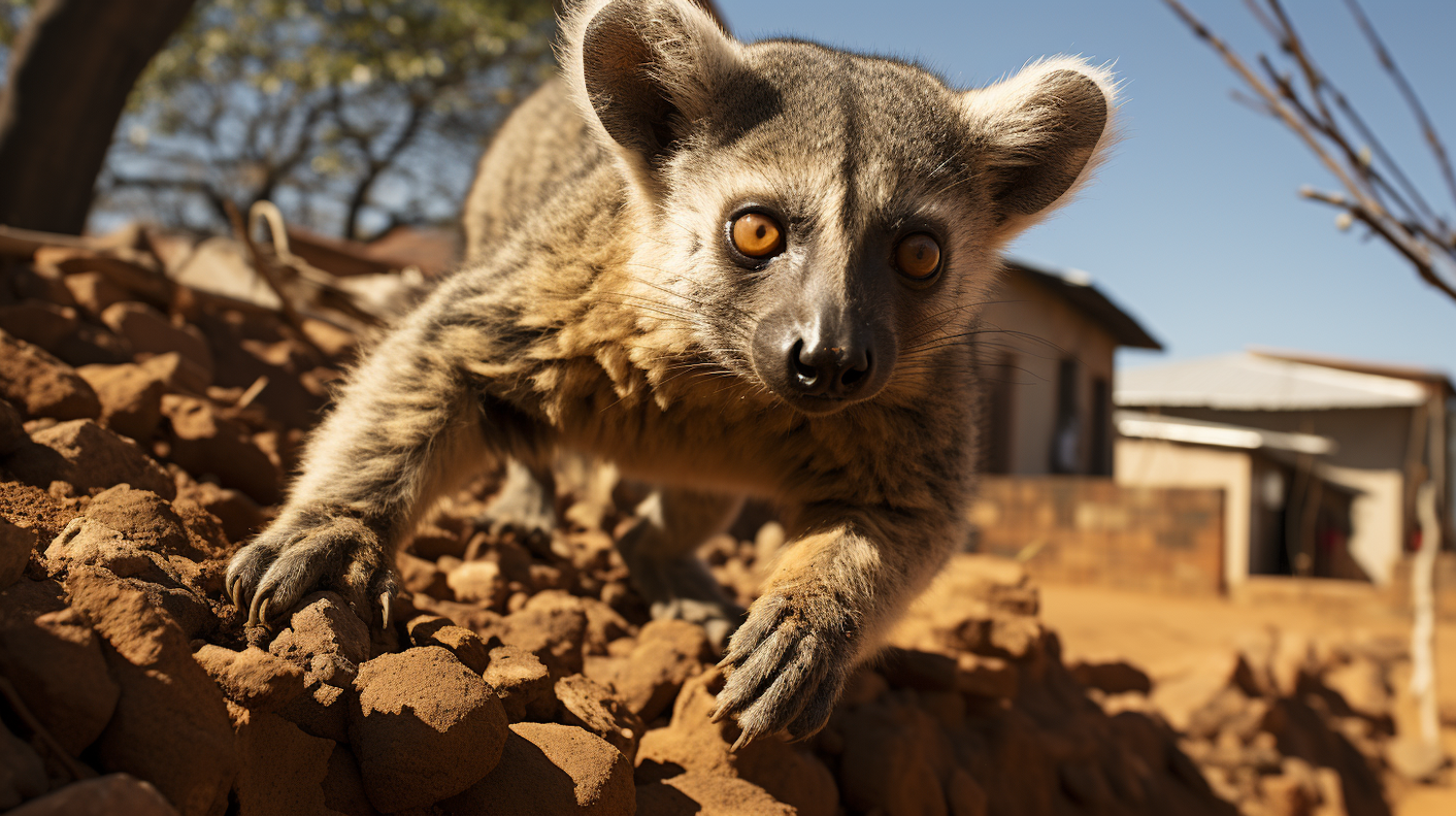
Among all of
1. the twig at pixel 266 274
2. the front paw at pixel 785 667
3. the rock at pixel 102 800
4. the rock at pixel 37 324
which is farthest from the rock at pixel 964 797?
the twig at pixel 266 274

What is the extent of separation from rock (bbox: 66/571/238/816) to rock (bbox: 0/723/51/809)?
13 centimetres

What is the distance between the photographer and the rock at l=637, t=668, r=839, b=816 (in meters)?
2.41

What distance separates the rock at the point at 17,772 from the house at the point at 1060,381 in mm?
13330

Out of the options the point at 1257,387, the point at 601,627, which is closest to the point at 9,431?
the point at 601,627

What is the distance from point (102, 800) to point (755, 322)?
66.3 inches

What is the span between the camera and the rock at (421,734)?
1684 mm

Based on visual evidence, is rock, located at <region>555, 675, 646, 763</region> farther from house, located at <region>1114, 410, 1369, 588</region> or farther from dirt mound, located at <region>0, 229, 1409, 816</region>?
house, located at <region>1114, 410, 1369, 588</region>

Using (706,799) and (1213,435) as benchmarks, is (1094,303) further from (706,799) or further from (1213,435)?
(706,799)

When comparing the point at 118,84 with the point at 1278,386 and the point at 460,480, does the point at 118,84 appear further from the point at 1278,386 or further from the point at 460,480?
the point at 1278,386

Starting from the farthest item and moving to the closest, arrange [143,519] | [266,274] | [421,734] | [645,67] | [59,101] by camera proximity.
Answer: [59,101] < [266,274] < [645,67] < [143,519] < [421,734]

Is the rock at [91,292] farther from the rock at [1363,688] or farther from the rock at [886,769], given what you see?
the rock at [1363,688]

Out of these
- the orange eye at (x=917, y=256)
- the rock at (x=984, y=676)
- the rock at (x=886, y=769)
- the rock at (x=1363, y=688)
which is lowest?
the rock at (x=1363, y=688)

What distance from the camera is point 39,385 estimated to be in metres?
2.62

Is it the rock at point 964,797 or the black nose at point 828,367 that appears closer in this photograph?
the black nose at point 828,367
